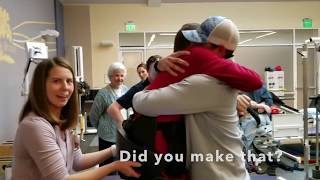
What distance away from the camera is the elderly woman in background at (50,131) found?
3.70 ft

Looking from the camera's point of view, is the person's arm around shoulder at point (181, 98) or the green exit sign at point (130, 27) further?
the green exit sign at point (130, 27)

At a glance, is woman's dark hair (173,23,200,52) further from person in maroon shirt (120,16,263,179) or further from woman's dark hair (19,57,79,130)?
woman's dark hair (19,57,79,130)

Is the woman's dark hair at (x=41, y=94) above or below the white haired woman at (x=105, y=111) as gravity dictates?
above

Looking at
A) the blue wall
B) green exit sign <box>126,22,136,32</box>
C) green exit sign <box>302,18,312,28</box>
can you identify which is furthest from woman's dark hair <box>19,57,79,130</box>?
green exit sign <box>302,18,312,28</box>

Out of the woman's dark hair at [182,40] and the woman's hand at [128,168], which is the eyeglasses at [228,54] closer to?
the woman's dark hair at [182,40]

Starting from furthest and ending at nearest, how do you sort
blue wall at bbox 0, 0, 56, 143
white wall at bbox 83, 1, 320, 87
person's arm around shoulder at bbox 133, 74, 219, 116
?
white wall at bbox 83, 1, 320, 87 < blue wall at bbox 0, 0, 56, 143 < person's arm around shoulder at bbox 133, 74, 219, 116

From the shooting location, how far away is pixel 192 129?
1.03 m

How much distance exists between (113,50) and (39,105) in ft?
23.3

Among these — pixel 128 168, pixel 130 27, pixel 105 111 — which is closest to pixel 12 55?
pixel 105 111

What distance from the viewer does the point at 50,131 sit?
1180mm

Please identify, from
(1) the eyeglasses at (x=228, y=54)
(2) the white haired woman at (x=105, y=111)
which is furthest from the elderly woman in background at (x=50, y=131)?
(2) the white haired woman at (x=105, y=111)

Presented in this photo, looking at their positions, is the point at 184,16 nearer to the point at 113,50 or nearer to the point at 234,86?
the point at 113,50

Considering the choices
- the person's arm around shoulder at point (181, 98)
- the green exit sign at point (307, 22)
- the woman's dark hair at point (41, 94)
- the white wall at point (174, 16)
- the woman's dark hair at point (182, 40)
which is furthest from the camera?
the green exit sign at point (307, 22)

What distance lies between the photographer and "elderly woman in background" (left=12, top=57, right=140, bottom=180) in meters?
1.13
